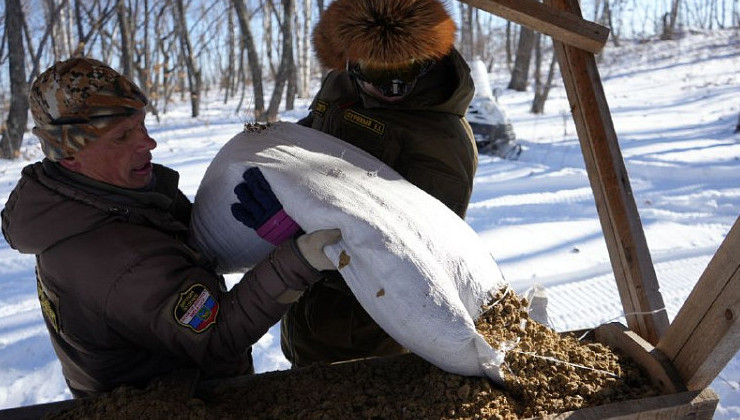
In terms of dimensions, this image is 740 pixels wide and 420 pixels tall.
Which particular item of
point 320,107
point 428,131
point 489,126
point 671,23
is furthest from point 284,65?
point 671,23

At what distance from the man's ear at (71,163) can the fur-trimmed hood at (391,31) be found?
920mm

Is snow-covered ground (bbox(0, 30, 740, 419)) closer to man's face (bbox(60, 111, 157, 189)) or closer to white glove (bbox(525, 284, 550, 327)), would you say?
white glove (bbox(525, 284, 550, 327))

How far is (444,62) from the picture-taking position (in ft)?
6.80

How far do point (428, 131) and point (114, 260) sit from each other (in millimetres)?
1077

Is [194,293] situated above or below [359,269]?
below

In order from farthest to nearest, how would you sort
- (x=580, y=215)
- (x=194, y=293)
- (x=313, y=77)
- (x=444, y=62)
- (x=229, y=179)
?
(x=313, y=77) → (x=580, y=215) → (x=444, y=62) → (x=229, y=179) → (x=194, y=293)

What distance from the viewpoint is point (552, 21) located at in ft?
5.69

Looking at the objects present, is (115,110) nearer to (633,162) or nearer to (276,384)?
(276,384)

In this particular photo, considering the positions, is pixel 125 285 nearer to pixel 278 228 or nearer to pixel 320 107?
pixel 278 228

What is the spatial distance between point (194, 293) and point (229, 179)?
36 centimetres

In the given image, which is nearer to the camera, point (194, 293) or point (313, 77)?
point (194, 293)

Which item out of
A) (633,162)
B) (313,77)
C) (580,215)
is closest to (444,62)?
(580,215)

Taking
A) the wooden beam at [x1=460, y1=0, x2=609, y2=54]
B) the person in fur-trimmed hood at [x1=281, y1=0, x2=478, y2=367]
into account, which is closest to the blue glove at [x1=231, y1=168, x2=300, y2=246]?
the person in fur-trimmed hood at [x1=281, y1=0, x2=478, y2=367]

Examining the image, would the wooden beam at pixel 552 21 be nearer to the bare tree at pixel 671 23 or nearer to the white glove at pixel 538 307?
the white glove at pixel 538 307
